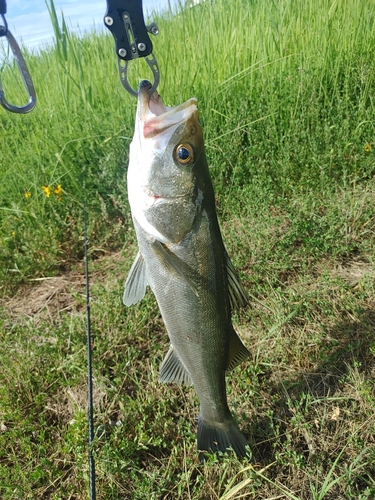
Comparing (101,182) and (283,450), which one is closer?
(283,450)

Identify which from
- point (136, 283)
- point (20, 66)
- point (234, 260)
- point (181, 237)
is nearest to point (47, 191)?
point (234, 260)

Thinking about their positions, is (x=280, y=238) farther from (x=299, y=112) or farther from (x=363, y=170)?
(x=299, y=112)

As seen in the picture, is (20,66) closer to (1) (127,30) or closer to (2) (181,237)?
(1) (127,30)

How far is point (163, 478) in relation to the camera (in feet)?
6.41

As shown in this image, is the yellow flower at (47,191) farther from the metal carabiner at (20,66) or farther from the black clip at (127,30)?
the black clip at (127,30)

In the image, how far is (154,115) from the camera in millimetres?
1520

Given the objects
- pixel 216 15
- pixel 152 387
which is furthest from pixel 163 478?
pixel 216 15

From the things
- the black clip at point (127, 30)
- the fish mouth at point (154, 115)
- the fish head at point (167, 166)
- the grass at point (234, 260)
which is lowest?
the grass at point (234, 260)

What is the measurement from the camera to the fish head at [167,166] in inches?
58.5

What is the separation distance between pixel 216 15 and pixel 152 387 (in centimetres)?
436

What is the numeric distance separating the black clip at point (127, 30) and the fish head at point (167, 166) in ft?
0.36

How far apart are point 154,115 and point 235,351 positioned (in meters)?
0.99

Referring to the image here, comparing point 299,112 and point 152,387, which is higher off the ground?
point 299,112

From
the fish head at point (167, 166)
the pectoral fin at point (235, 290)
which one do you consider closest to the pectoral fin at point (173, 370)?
the pectoral fin at point (235, 290)
